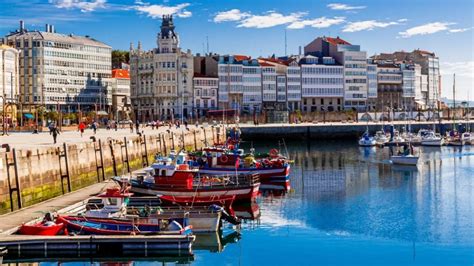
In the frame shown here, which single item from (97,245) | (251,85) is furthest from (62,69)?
(97,245)

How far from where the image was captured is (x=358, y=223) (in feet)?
116

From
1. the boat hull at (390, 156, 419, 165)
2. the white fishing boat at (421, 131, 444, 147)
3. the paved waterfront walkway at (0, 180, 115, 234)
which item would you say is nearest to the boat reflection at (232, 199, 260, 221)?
the paved waterfront walkway at (0, 180, 115, 234)

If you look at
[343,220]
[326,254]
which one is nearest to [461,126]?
[343,220]

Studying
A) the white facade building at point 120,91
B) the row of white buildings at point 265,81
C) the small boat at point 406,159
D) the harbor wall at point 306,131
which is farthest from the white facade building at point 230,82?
the small boat at point 406,159

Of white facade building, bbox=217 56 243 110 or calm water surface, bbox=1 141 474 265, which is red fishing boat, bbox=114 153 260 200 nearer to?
calm water surface, bbox=1 141 474 265

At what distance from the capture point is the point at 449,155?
3118 inches

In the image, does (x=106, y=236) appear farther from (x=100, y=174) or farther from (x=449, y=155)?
(x=449, y=155)

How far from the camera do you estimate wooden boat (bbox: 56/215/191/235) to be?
90.5 ft

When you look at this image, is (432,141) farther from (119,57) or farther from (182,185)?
(119,57)

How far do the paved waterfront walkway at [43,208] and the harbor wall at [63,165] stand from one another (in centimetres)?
59

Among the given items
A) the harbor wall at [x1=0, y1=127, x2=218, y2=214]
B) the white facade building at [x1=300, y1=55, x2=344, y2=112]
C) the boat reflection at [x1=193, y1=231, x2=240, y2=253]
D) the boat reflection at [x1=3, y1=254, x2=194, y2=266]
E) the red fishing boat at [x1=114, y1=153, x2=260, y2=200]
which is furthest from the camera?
the white facade building at [x1=300, y1=55, x2=344, y2=112]

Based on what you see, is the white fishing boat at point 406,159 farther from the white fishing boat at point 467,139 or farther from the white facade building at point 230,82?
the white facade building at point 230,82

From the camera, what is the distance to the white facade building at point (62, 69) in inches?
4938

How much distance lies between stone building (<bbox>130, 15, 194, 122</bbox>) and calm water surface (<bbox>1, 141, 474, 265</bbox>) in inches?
2890
